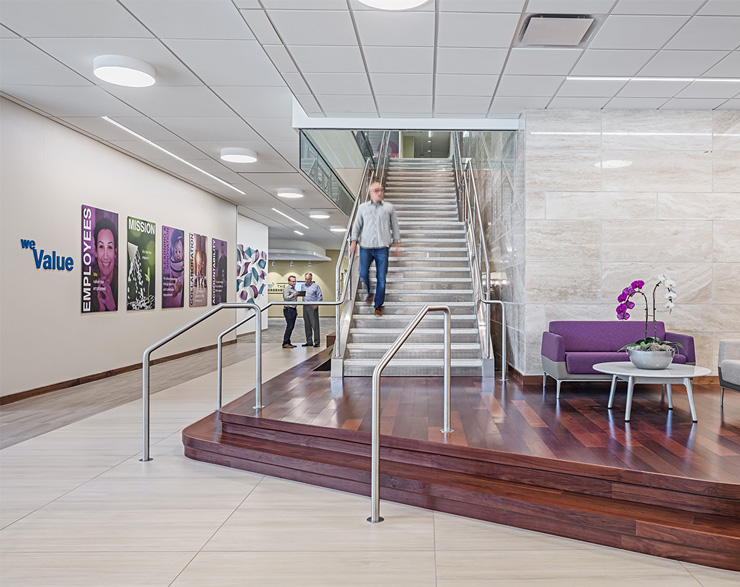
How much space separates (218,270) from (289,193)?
2.48m

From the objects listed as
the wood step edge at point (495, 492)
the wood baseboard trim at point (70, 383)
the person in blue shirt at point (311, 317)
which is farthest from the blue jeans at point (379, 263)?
the person in blue shirt at point (311, 317)

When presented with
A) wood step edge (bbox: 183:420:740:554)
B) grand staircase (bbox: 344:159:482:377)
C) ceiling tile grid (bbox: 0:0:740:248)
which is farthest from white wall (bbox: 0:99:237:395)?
grand staircase (bbox: 344:159:482:377)

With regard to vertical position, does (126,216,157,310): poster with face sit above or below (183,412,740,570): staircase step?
above

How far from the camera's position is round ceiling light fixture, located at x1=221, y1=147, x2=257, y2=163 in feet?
27.1

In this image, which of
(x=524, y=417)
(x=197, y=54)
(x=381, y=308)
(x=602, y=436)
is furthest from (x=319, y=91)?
(x=602, y=436)

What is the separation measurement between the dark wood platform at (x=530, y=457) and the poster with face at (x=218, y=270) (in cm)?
735

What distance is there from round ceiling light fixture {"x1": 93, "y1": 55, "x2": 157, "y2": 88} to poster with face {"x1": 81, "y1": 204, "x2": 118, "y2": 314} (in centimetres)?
277

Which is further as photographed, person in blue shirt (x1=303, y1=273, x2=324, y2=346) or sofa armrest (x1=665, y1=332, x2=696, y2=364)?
person in blue shirt (x1=303, y1=273, x2=324, y2=346)

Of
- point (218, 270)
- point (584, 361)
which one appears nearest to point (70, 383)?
point (218, 270)

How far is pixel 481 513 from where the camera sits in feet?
9.91

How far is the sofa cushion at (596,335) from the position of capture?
18.7 ft

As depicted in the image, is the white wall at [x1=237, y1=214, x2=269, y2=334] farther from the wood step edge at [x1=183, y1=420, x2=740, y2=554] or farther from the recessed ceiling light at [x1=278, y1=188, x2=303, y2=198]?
the wood step edge at [x1=183, y1=420, x2=740, y2=554]

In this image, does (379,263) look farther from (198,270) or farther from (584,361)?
(198,270)

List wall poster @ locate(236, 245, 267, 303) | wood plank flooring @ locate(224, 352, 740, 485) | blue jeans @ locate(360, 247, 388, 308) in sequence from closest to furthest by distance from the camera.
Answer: wood plank flooring @ locate(224, 352, 740, 485)
blue jeans @ locate(360, 247, 388, 308)
wall poster @ locate(236, 245, 267, 303)
